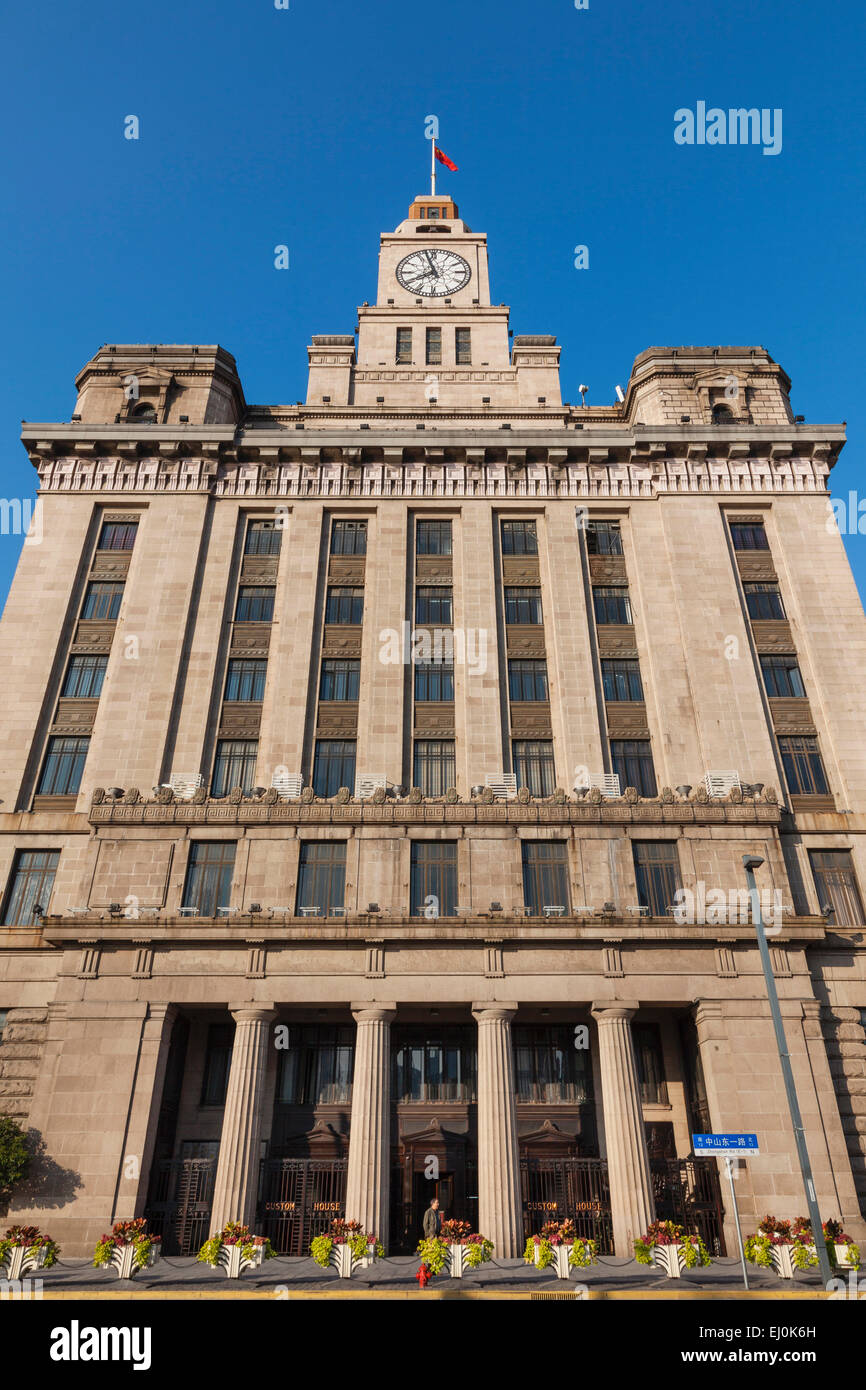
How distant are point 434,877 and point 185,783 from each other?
11.6 metres

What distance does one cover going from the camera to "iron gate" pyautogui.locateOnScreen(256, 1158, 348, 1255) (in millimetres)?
28281

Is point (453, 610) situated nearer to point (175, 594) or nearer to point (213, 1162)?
point (175, 594)

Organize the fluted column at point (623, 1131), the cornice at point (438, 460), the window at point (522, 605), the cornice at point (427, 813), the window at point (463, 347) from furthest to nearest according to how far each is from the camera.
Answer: the window at point (463, 347)
the cornice at point (438, 460)
the window at point (522, 605)
the cornice at point (427, 813)
the fluted column at point (623, 1131)

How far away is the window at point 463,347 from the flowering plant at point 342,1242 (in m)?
45.1

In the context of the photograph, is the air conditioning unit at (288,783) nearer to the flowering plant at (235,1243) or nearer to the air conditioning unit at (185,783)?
the air conditioning unit at (185,783)

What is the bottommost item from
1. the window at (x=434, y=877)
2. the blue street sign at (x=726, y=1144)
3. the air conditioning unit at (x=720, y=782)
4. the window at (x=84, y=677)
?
the blue street sign at (x=726, y=1144)

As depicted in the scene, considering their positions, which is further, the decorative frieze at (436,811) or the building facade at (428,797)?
the decorative frieze at (436,811)

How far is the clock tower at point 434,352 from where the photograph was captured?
5059 cm

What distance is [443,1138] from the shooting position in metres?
31.2

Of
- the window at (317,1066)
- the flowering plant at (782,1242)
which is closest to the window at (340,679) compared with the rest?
the window at (317,1066)

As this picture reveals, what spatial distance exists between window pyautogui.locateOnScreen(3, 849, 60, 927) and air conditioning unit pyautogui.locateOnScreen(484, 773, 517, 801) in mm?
17750

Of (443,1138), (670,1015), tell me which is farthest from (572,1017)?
(443,1138)

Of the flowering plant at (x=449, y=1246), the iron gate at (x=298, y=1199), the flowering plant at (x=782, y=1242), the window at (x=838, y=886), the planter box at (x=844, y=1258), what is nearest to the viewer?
the flowering plant at (x=449, y=1246)

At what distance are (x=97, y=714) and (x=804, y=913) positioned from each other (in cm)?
3040
